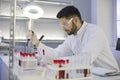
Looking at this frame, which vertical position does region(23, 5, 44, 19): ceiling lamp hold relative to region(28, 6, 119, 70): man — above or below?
above

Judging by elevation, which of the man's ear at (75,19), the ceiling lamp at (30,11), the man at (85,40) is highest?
the ceiling lamp at (30,11)

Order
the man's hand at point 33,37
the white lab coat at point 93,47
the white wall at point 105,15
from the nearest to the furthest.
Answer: the white lab coat at point 93,47 → the man's hand at point 33,37 → the white wall at point 105,15

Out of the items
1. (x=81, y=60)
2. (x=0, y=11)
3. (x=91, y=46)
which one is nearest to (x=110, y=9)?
(x=0, y=11)

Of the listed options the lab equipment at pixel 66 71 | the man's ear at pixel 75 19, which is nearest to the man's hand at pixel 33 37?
the man's ear at pixel 75 19

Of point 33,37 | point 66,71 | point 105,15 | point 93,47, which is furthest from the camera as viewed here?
point 105,15

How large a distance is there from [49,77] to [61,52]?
1103 mm

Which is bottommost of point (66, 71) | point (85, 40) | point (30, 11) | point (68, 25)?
point (66, 71)

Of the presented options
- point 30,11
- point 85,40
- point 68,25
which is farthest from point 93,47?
point 30,11

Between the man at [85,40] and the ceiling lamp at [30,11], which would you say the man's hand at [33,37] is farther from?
the ceiling lamp at [30,11]

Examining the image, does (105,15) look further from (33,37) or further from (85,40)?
(33,37)

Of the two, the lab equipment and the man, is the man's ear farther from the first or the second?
the lab equipment

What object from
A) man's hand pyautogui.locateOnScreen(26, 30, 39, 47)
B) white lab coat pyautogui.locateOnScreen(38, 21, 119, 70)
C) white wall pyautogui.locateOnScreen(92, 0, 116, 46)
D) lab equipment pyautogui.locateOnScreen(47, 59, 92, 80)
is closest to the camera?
lab equipment pyautogui.locateOnScreen(47, 59, 92, 80)

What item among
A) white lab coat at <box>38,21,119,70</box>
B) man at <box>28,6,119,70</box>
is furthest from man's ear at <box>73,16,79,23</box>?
white lab coat at <box>38,21,119,70</box>

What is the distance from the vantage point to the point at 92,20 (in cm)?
422
